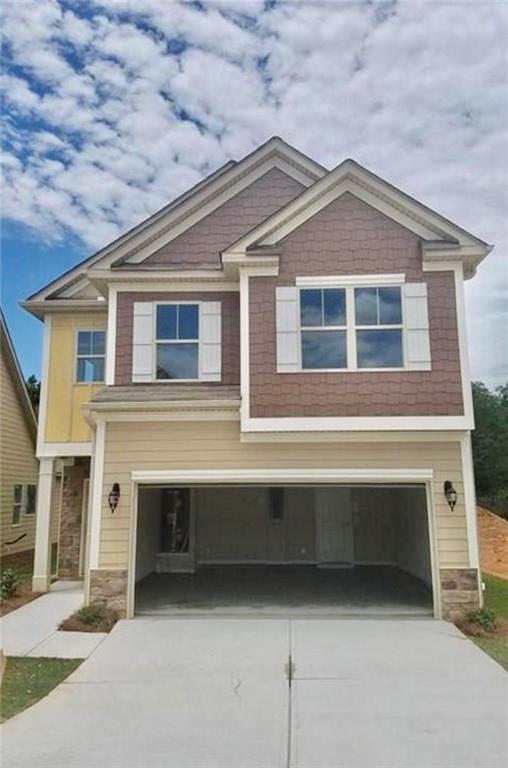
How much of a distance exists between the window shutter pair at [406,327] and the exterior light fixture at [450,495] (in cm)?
197

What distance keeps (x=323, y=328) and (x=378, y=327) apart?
0.91 m

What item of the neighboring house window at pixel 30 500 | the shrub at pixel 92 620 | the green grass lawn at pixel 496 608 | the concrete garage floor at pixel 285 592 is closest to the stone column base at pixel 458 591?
the concrete garage floor at pixel 285 592

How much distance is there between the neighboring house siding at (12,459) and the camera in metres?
18.4

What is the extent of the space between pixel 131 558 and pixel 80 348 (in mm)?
5373

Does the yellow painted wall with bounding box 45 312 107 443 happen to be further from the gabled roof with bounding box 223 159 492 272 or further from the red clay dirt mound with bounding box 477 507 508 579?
the red clay dirt mound with bounding box 477 507 508 579

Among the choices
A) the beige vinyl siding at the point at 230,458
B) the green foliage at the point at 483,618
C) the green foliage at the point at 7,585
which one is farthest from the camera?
the green foliage at the point at 7,585

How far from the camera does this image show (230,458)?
9.88m

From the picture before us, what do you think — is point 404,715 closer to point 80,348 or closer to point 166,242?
point 166,242

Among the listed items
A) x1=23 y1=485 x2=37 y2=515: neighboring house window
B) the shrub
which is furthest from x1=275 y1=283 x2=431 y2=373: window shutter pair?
x1=23 y1=485 x2=37 y2=515: neighboring house window

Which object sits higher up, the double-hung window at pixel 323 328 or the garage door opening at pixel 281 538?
the double-hung window at pixel 323 328

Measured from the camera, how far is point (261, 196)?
11805mm

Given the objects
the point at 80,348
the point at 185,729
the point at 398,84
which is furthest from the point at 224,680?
the point at 398,84

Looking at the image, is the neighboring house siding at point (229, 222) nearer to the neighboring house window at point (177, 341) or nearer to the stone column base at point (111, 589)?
the neighboring house window at point (177, 341)

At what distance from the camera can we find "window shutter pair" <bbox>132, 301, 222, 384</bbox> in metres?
10.5
